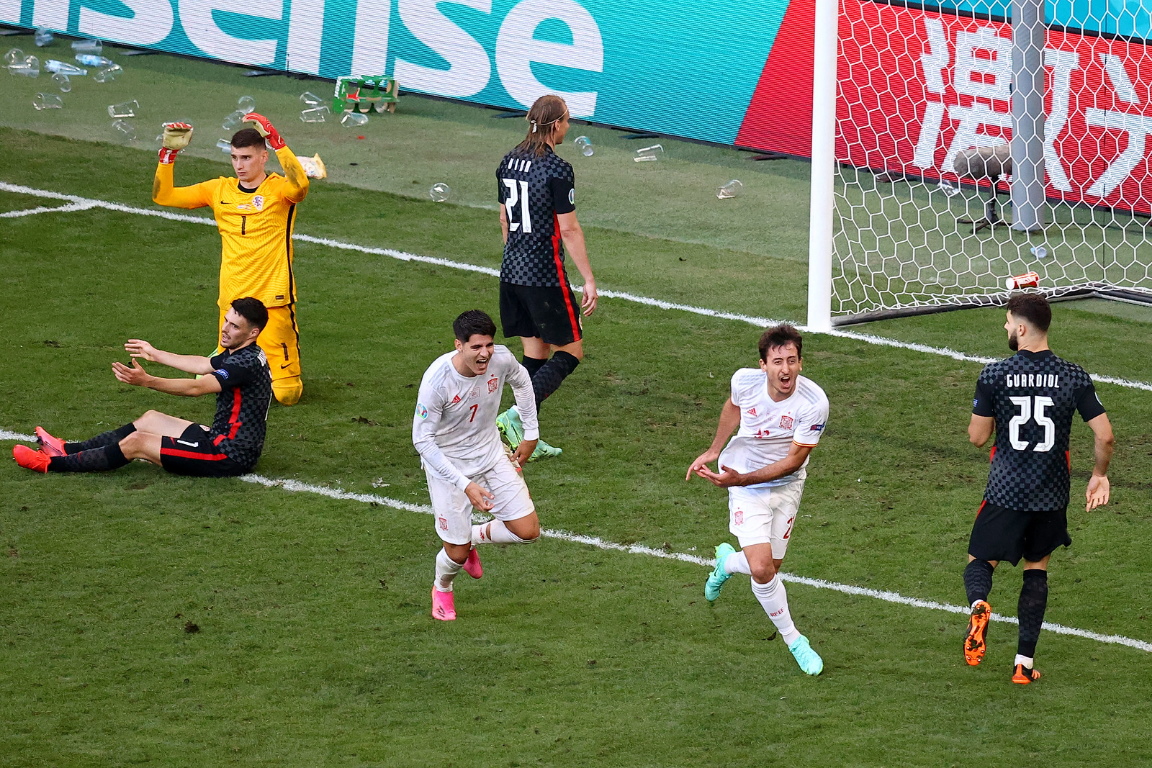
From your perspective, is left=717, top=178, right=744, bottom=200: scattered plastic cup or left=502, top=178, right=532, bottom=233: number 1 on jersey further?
left=717, top=178, right=744, bottom=200: scattered plastic cup

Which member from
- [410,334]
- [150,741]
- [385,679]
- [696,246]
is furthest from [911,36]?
[150,741]

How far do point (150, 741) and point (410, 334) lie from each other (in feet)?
17.4

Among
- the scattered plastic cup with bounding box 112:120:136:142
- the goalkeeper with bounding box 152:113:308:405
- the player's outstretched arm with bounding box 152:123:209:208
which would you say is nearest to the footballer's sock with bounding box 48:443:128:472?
the goalkeeper with bounding box 152:113:308:405

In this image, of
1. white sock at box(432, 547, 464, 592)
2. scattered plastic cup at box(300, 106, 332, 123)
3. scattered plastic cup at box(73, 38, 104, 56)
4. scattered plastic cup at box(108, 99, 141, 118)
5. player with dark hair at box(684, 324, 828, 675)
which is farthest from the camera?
scattered plastic cup at box(73, 38, 104, 56)

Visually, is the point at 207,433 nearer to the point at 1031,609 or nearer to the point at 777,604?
the point at 777,604

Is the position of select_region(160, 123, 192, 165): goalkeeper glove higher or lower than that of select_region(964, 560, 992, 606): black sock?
higher

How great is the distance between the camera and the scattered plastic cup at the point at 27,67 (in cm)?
1769

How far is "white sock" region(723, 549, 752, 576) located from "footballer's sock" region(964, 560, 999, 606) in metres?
0.89

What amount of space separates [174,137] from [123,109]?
750 cm

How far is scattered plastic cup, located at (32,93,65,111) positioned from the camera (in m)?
16.6

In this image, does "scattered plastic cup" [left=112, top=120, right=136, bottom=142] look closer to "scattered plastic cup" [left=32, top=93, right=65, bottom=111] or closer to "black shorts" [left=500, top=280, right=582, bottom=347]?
"scattered plastic cup" [left=32, top=93, right=65, bottom=111]

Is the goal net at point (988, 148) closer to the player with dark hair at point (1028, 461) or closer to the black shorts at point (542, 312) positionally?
the black shorts at point (542, 312)

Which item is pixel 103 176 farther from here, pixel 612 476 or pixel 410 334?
pixel 612 476

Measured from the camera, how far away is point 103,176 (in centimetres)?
1429
